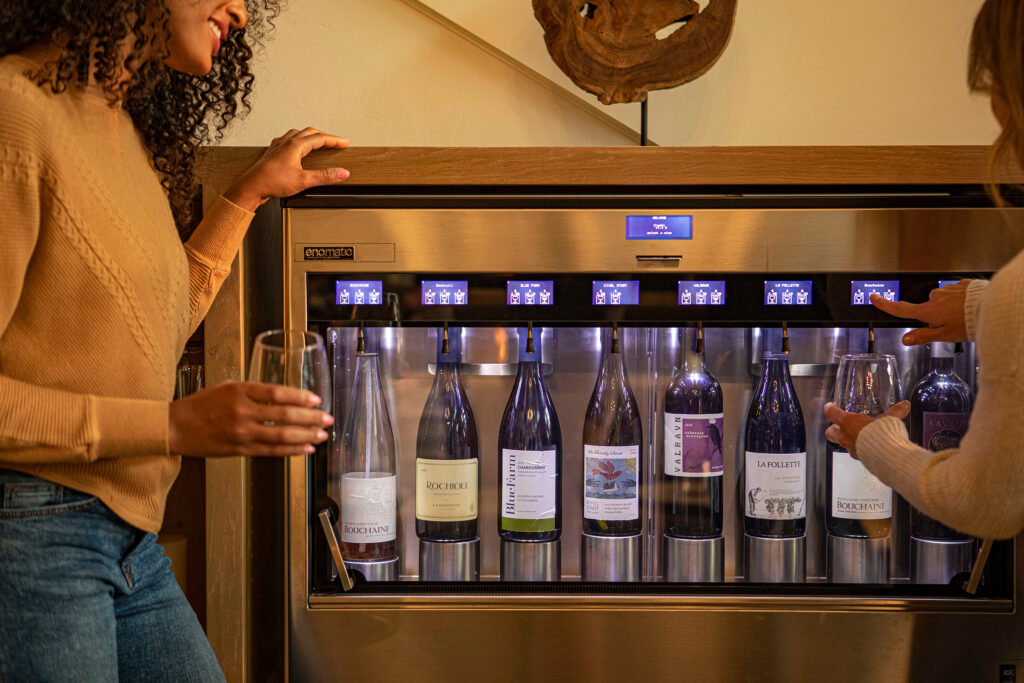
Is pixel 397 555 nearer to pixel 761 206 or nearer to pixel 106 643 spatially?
pixel 106 643

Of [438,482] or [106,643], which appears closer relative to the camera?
[106,643]

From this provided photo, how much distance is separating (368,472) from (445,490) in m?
0.20

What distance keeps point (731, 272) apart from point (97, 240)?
792 mm

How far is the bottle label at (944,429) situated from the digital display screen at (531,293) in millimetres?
583

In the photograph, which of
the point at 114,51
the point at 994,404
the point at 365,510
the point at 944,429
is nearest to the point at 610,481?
the point at 365,510

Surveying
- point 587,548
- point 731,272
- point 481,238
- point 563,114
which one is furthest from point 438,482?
point 563,114

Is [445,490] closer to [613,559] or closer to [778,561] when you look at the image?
[613,559]

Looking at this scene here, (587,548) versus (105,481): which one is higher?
(105,481)

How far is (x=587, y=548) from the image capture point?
1327 millimetres

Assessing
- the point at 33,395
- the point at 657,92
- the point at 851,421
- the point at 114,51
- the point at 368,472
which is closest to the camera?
the point at 33,395

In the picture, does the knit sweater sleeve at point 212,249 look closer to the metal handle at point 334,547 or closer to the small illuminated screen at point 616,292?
the metal handle at point 334,547

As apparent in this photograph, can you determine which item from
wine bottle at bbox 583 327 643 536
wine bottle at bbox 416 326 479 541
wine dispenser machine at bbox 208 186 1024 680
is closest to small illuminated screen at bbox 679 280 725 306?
wine dispenser machine at bbox 208 186 1024 680

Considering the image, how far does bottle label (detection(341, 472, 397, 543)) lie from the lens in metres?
1.28

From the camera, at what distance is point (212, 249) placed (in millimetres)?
1140
